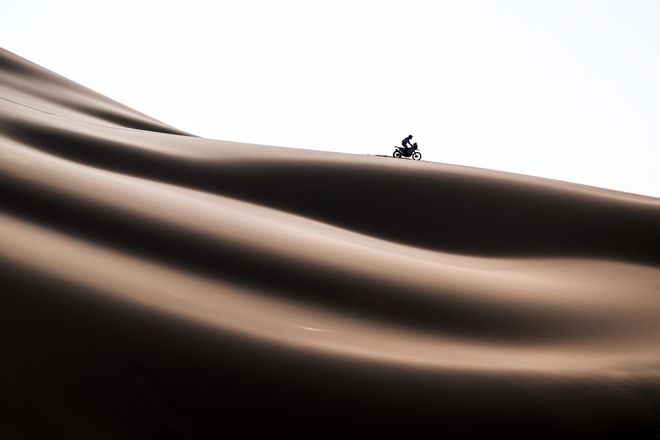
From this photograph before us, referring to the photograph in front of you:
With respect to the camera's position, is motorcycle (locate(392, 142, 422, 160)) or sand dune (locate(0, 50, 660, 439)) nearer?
sand dune (locate(0, 50, 660, 439))

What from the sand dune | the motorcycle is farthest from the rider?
the sand dune

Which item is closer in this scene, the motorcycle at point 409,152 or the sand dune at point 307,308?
the sand dune at point 307,308

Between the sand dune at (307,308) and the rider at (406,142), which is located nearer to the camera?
the sand dune at (307,308)

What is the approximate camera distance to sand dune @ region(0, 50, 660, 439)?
7.63ft

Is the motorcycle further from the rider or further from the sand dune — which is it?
the sand dune

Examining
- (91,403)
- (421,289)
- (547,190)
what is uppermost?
(547,190)

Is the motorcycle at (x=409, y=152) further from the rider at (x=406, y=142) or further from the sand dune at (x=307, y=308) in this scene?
the sand dune at (x=307, y=308)

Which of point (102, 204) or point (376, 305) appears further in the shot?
point (102, 204)

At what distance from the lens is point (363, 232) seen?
529cm

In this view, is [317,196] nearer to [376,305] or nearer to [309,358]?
[376,305]

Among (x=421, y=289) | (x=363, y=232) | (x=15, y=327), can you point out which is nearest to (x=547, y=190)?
(x=363, y=232)

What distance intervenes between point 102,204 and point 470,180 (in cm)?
358

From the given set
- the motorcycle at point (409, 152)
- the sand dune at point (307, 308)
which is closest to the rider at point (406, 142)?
the motorcycle at point (409, 152)

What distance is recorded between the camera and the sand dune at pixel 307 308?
232 cm
